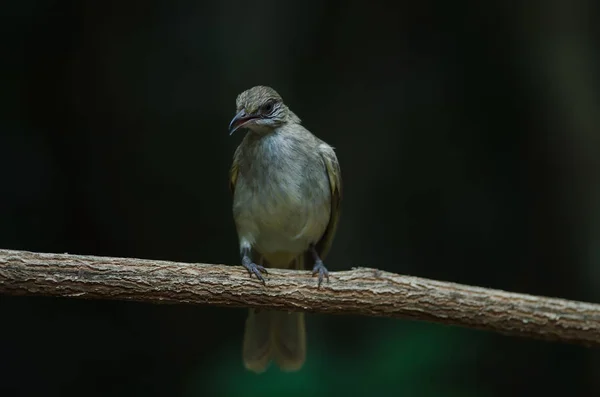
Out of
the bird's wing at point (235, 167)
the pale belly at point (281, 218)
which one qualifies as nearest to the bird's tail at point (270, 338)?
the pale belly at point (281, 218)

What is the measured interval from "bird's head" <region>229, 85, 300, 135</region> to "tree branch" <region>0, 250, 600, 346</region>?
83 centimetres

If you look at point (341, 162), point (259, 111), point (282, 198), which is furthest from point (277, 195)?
point (341, 162)

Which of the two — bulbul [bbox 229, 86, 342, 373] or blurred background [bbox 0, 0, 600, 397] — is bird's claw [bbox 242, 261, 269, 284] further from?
blurred background [bbox 0, 0, 600, 397]

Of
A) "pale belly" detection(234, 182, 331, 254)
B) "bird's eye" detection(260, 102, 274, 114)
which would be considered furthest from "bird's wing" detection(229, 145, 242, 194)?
"bird's eye" detection(260, 102, 274, 114)

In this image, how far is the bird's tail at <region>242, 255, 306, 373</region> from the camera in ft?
15.1

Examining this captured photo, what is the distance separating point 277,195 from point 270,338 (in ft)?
3.47

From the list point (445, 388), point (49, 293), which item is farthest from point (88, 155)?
point (445, 388)

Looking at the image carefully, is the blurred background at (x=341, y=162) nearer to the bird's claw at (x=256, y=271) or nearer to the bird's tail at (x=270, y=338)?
the bird's tail at (x=270, y=338)

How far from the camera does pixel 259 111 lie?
3.97 metres

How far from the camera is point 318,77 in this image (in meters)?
6.20

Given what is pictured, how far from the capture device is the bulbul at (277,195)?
4.09 metres

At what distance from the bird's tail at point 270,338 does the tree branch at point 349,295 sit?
0.94 metres

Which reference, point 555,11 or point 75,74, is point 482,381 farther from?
point 75,74

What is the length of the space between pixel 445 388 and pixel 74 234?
315cm
